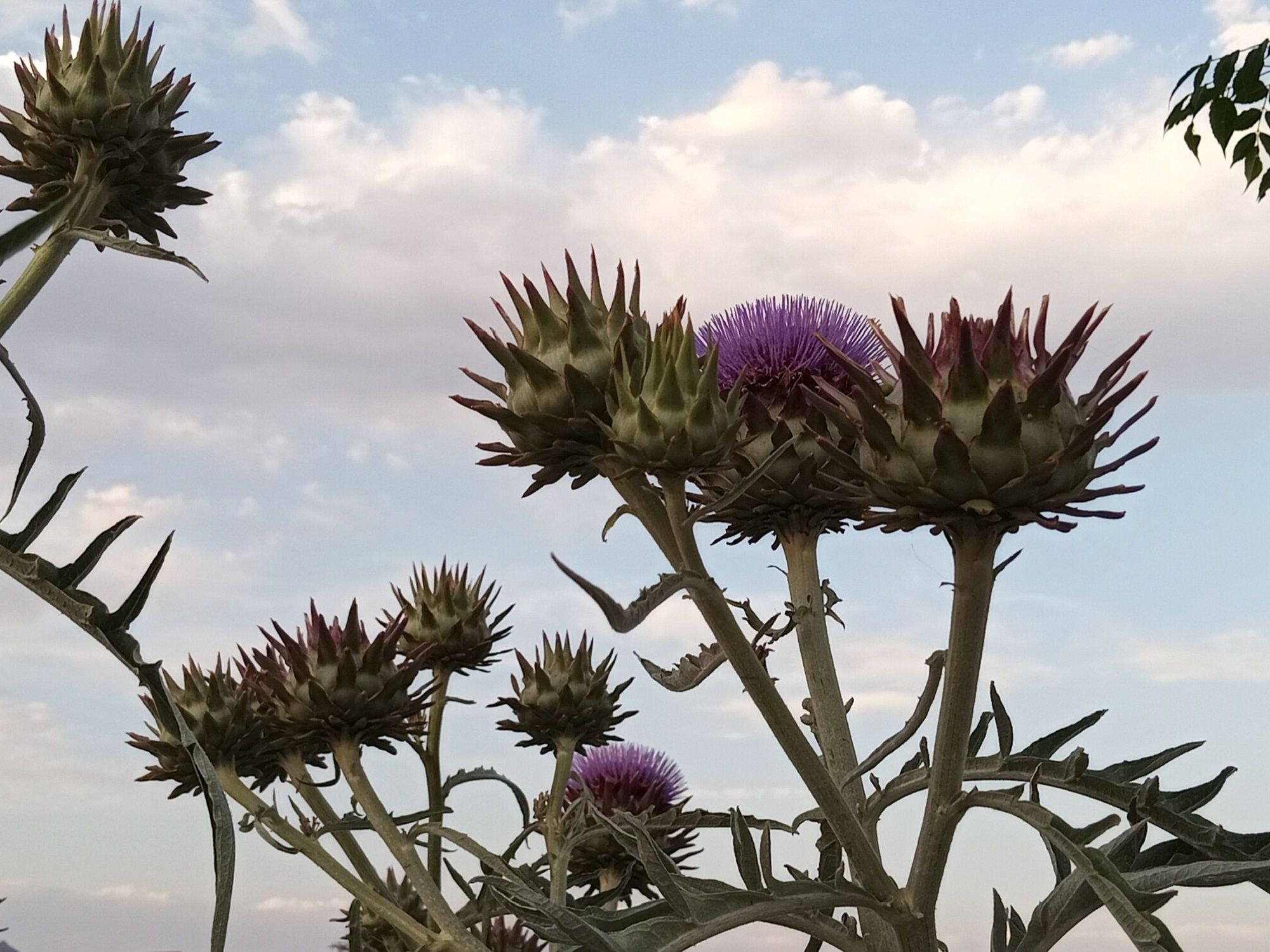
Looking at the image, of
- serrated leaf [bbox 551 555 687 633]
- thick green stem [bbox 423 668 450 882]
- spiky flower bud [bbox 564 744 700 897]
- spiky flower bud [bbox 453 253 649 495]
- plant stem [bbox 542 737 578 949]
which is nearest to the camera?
serrated leaf [bbox 551 555 687 633]

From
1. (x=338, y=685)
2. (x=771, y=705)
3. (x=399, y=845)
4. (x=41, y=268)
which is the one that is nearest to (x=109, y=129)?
(x=41, y=268)

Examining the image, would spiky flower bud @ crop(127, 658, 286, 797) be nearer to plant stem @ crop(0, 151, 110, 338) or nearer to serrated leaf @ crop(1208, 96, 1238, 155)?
plant stem @ crop(0, 151, 110, 338)

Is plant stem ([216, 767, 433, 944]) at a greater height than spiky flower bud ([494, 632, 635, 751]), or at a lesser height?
lesser

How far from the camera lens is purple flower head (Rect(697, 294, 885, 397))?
106 inches

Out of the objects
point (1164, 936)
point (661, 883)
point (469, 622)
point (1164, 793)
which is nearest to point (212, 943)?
point (661, 883)

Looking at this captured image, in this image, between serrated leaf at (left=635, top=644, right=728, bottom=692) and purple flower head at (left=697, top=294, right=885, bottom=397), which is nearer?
serrated leaf at (left=635, top=644, right=728, bottom=692)

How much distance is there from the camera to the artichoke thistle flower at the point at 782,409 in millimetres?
2566

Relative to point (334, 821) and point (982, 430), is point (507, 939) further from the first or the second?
point (982, 430)

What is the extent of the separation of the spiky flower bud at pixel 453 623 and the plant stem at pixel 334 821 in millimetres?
567

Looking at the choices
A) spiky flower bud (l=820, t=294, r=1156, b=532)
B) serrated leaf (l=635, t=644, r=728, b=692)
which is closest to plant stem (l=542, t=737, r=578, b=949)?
serrated leaf (l=635, t=644, r=728, b=692)

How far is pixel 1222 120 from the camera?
4789mm

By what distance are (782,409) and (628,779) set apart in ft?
7.25

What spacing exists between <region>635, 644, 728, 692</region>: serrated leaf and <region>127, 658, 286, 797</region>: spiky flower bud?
1.42m

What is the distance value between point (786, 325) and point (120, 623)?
1.44 metres
